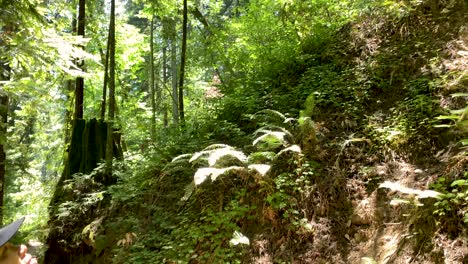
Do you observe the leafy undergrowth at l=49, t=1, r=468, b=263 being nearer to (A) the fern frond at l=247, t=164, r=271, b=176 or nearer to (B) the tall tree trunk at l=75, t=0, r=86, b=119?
(A) the fern frond at l=247, t=164, r=271, b=176

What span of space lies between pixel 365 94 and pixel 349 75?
721 millimetres

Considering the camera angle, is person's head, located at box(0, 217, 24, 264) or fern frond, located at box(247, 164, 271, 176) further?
fern frond, located at box(247, 164, 271, 176)

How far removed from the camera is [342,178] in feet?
17.0

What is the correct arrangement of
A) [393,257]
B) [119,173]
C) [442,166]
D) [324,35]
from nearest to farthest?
1. [393,257]
2. [442,166]
3. [119,173]
4. [324,35]

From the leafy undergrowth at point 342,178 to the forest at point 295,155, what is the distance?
21 mm

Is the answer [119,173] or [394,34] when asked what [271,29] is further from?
[119,173]

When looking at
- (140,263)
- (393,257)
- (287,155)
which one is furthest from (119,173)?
(393,257)

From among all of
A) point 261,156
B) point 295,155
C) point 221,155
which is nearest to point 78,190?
point 221,155

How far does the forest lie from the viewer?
452 cm

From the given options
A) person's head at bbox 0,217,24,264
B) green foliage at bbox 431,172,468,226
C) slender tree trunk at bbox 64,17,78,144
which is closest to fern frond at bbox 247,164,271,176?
green foliage at bbox 431,172,468,226

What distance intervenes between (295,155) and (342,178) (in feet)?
2.49

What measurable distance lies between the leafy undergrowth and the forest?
0.07ft

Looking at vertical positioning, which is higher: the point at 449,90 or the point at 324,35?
the point at 324,35

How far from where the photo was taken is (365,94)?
20.7 ft
